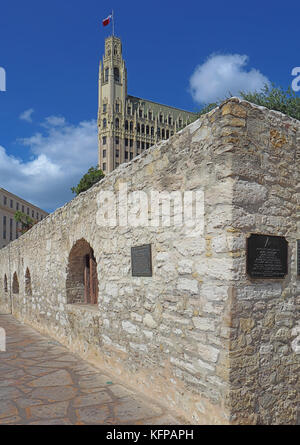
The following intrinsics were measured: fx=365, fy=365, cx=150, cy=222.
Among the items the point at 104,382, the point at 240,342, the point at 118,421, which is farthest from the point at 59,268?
the point at 240,342

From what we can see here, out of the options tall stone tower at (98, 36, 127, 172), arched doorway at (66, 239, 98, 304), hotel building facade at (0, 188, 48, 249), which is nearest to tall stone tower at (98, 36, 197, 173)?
tall stone tower at (98, 36, 127, 172)

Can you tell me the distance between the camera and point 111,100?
206 ft

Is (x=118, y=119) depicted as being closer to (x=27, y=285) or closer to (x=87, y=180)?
(x=87, y=180)

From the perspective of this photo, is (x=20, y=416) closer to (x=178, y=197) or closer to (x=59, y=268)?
(x=178, y=197)

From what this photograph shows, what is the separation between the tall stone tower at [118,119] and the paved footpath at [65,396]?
56.1m

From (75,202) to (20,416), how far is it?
3.49 m

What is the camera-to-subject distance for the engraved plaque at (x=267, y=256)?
3010 mm

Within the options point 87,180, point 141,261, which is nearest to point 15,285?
point 141,261

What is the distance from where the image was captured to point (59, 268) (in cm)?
708

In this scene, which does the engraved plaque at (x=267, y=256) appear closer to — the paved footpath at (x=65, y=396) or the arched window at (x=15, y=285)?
the paved footpath at (x=65, y=396)

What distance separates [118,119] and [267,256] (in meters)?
62.6

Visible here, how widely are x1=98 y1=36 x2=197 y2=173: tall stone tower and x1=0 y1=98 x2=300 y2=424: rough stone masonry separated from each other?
5730 centimetres

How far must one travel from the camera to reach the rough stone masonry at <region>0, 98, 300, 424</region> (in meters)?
2.93

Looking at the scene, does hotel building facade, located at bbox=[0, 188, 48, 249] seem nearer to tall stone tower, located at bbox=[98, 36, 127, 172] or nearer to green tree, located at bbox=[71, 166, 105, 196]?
tall stone tower, located at bbox=[98, 36, 127, 172]
